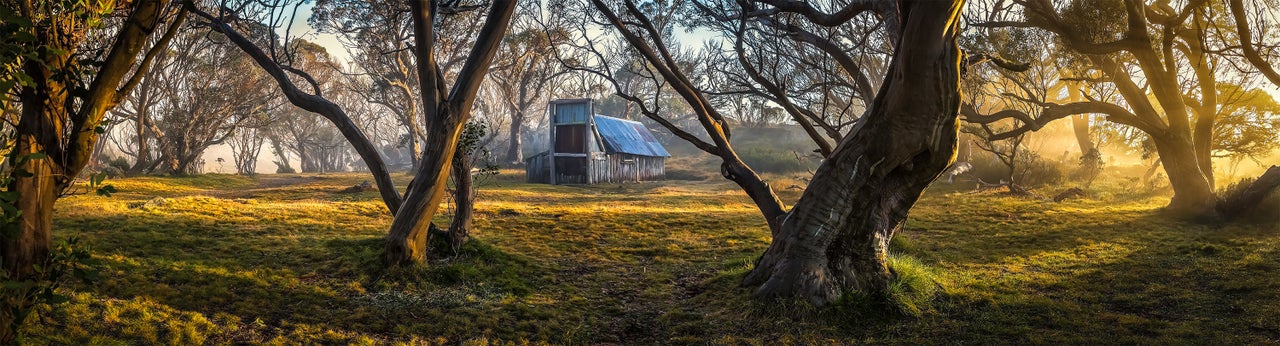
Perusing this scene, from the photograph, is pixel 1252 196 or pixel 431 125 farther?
pixel 1252 196

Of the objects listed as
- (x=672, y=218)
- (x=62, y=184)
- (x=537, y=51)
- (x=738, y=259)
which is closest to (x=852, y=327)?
(x=738, y=259)

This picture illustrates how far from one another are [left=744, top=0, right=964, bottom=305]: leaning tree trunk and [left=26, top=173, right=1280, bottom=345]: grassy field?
0.44m

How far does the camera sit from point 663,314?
22.9ft

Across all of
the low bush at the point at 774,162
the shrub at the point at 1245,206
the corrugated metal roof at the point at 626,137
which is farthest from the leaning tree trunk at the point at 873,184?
the low bush at the point at 774,162

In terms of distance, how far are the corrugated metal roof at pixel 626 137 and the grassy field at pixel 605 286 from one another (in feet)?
57.0

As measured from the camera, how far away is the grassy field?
5863 millimetres

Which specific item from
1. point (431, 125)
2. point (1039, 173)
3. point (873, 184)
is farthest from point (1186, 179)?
point (431, 125)

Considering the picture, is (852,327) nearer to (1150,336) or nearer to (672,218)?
(1150,336)

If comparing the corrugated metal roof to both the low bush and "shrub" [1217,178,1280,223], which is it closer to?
the low bush

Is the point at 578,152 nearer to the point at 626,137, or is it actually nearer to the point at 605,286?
the point at 626,137

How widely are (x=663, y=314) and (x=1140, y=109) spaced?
43.8 ft

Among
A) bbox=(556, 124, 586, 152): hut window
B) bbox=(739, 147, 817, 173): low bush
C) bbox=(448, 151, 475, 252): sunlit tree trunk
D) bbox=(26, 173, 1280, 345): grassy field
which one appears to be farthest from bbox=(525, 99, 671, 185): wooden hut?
bbox=(448, 151, 475, 252): sunlit tree trunk

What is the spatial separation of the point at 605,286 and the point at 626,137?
24590 millimetres

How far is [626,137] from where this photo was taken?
3275 centimetres
